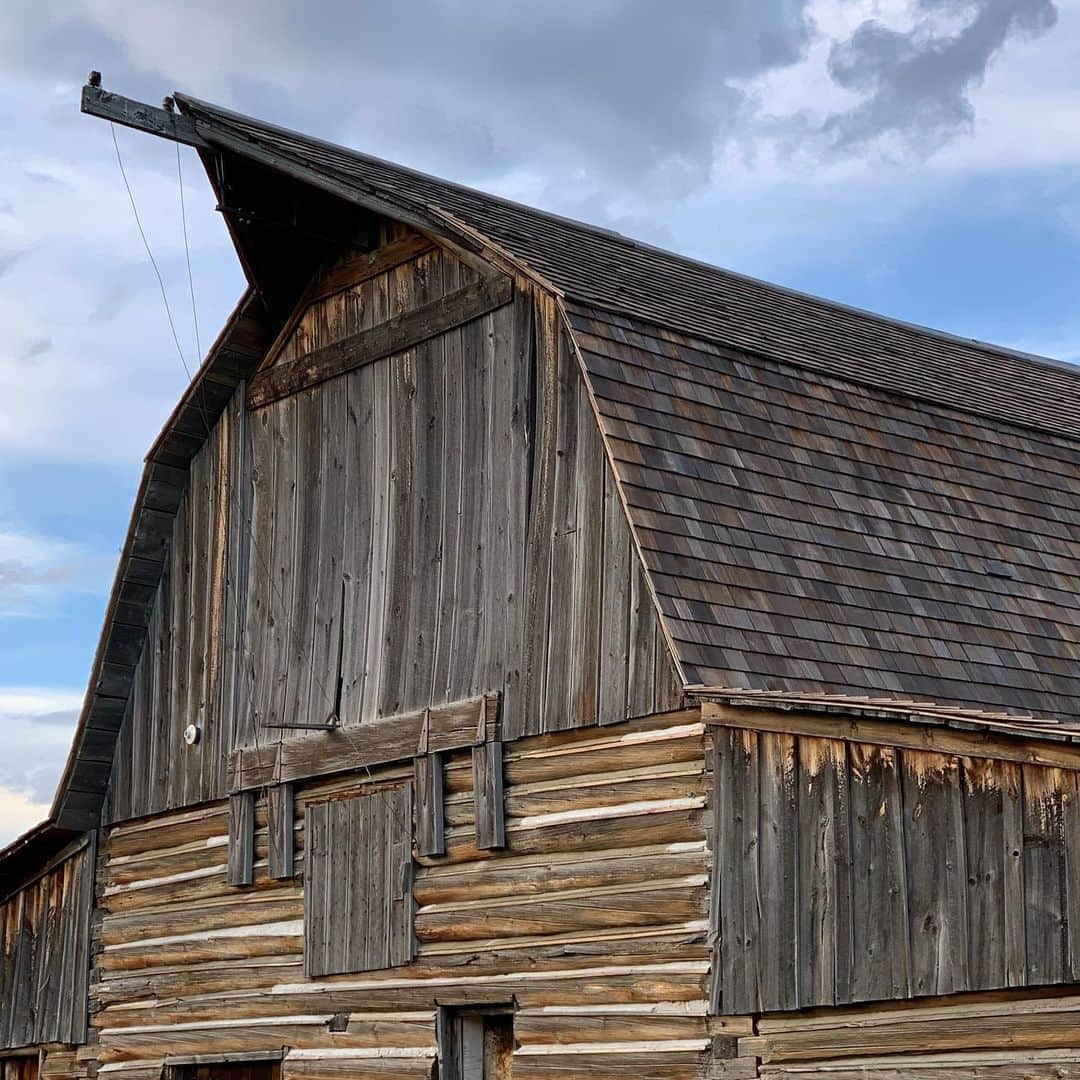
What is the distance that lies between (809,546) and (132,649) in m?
6.89

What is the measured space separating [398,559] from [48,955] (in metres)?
5.80

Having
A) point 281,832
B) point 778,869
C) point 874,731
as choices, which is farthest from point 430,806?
point 874,731

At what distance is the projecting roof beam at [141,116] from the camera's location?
1402 centimetres

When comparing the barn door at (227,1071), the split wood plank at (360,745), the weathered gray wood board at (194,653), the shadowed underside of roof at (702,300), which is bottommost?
the barn door at (227,1071)

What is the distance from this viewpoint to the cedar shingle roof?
11273 mm

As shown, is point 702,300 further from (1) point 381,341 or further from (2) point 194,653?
(2) point 194,653

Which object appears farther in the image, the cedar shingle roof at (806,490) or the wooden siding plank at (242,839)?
the wooden siding plank at (242,839)

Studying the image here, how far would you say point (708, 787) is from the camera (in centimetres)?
1066

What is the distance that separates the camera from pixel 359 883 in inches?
508

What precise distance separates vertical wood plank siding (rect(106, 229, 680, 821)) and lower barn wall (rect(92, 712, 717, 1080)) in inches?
17.0

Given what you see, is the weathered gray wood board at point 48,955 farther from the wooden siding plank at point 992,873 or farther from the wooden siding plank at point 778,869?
the wooden siding plank at point 992,873

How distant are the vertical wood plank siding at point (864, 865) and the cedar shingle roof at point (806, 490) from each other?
62 cm

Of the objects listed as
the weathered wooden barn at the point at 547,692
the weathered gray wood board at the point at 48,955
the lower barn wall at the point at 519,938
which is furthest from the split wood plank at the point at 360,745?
the weathered gray wood board at the point at 48,955

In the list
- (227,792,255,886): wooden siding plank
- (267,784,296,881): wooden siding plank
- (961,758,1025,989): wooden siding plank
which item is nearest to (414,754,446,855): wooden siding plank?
(267,784,296,881): wooden siding plank
